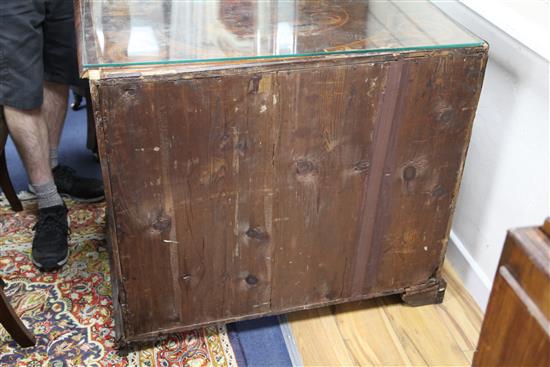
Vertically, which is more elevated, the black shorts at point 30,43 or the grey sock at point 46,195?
the black shorts at point 30,43

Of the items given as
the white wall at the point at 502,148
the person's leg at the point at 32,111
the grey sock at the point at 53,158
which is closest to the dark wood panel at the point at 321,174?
the white wall at the point at 502,148

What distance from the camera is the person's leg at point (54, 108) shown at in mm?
1921

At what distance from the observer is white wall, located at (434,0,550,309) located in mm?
1371

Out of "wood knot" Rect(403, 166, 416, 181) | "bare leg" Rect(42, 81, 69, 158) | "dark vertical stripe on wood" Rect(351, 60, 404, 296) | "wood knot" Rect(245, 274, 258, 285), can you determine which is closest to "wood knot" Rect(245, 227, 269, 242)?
"wood knot" Rect(245, 274, 258, 285)

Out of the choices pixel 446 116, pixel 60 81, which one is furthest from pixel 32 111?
pixel 446 116

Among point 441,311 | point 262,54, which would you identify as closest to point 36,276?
point 262,54

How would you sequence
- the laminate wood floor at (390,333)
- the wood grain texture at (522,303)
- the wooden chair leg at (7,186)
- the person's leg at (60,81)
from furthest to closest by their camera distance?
1. the wooden chair leg at (7,186)
2. the person's leg at (60,81)
3. the laminate wood floor at (390,333)
4. the wood grain texture at (522,303)

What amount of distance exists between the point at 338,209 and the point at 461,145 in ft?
1.03

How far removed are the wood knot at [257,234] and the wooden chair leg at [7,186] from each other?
0.88 m

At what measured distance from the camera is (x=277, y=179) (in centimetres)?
135

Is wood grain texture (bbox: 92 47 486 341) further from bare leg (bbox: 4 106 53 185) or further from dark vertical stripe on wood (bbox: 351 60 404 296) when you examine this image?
bare leg (bbox: 4 106 53 185)

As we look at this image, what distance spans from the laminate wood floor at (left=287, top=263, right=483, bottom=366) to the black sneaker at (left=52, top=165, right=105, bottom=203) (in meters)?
0.80

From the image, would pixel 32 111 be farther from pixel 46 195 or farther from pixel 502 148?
pixel 502 148

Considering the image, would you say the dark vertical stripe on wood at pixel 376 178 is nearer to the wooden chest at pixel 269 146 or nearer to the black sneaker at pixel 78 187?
the wooden chest at pixel 269 146
